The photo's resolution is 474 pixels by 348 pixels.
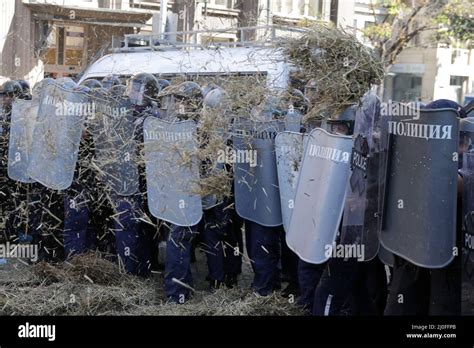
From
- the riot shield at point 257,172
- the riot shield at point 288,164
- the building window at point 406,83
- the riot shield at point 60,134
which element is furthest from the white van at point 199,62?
the building window at point 406,83

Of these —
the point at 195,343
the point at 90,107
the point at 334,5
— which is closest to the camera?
the point at 195,343

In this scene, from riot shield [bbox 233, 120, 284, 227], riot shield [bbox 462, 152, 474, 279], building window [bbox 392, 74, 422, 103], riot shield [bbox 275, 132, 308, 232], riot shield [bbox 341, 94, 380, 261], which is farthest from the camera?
building window [bbox 392, 74, 422, 103]

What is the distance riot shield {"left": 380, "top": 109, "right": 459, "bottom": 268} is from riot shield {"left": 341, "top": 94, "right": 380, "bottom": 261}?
0.48 ft

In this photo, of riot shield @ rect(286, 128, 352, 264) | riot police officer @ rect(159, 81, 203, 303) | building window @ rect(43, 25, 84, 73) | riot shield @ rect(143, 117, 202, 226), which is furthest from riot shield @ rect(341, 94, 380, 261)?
building window @ rect(43, 25, 84, 73)

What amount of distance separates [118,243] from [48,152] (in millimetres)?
982

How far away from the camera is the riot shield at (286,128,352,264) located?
5195 mm

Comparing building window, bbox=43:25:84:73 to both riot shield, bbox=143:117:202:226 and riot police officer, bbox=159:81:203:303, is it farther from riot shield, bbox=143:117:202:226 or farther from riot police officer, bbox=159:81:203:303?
riot shield, bbox=143:117:202:226

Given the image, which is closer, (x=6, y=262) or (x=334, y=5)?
(x=6, y=262)

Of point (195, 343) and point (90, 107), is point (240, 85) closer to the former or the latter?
point (90, 107)

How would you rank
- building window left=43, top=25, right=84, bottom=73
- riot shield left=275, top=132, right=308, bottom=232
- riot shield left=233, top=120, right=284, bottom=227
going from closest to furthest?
riot shield left=275, top=132, right=308, bottom=232, riot shield left=233, top=120, right=284, bottom=227, building window left=43, top=25, right=84, bottom=73

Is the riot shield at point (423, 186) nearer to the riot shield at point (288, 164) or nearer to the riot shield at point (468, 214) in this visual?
the riot shield at point (468, 214)

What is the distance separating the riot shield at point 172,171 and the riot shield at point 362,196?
→ 145 cm

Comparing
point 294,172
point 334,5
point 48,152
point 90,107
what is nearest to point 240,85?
point 294,172

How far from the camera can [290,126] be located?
6.44 m
